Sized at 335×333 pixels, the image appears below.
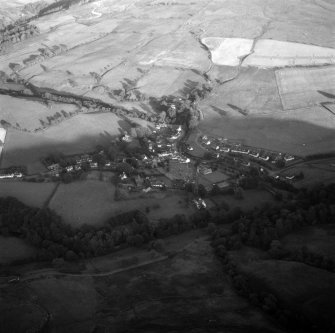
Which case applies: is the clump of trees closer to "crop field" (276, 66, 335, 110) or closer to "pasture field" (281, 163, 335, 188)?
"crop field" (276, 66, 335, 110)

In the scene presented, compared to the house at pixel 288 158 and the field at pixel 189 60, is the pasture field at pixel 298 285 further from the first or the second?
the field at pixel 189 60

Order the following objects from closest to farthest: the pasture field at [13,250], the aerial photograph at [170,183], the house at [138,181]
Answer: the aerial photograph at [170,183] < the pasture field at [13,250] < the house at [138,181]

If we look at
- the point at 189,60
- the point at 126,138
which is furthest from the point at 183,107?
the point at 189,60

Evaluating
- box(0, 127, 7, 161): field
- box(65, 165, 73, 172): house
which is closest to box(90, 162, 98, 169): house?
box(65, 165, 73, 172): house

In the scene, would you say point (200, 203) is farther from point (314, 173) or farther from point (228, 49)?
point (228, 49)

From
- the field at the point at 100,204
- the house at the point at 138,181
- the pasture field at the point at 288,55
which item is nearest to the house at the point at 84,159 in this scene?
the field at the point at 100,204

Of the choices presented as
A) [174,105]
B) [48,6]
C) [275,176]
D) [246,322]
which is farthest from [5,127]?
[48,6]

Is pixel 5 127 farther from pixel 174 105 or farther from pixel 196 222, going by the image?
pixel 196 222
